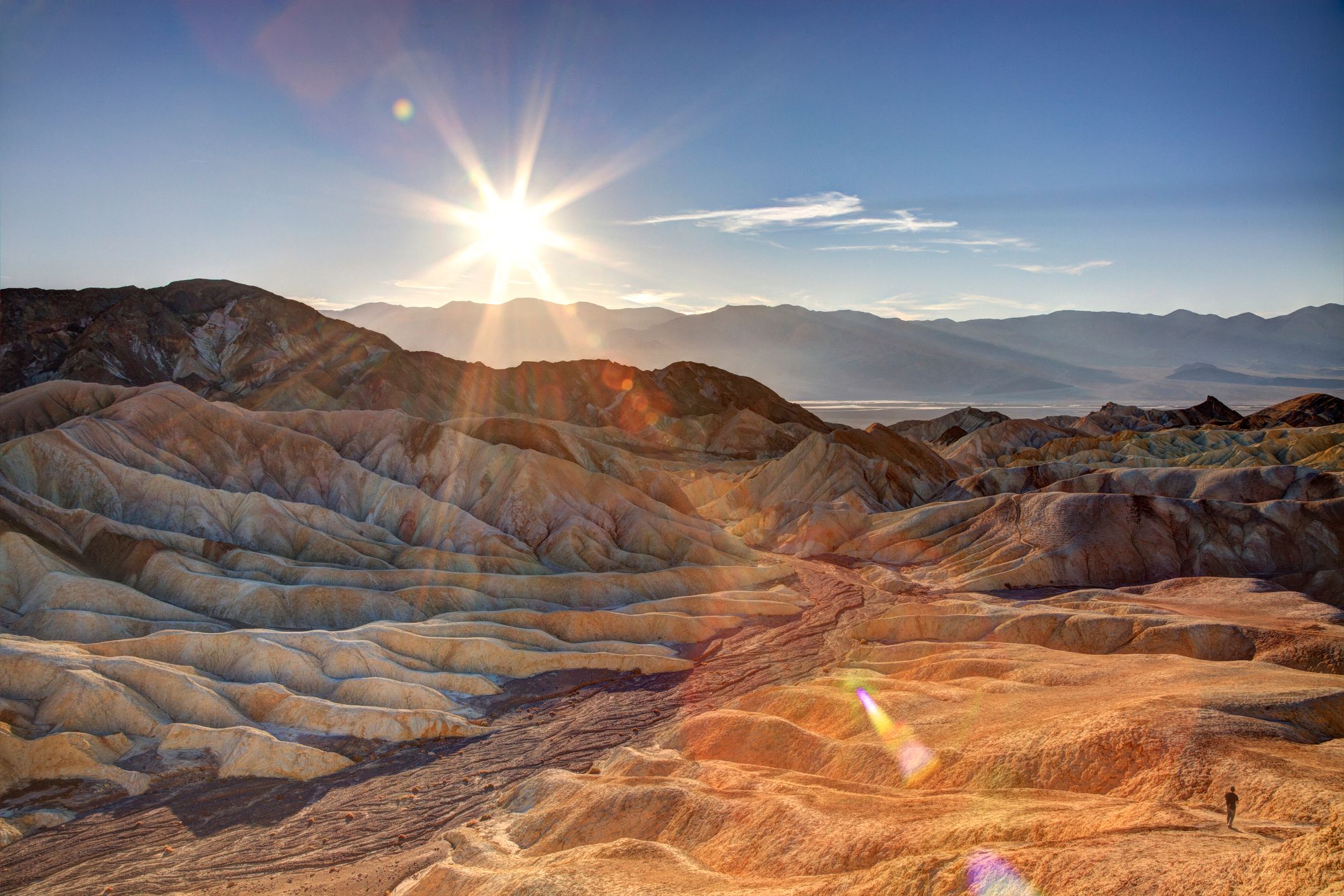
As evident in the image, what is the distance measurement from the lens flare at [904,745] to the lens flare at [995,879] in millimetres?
9588

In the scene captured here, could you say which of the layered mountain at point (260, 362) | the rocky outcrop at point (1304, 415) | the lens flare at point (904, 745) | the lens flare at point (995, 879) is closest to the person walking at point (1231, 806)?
the lens flare at point (995, 879)

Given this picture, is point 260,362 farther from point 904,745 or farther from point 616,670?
point 904,745

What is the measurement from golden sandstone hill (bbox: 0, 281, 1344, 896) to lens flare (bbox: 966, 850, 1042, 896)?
65 millimetres

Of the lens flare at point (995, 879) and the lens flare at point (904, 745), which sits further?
the lens flare at point (904, 745)

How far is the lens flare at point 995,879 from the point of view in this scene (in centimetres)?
1619

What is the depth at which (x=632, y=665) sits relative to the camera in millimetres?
51000

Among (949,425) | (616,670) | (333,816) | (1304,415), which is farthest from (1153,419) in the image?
(333,816)

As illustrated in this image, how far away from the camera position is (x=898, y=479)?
106 metres

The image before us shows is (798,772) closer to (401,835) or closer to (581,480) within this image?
(401,835)

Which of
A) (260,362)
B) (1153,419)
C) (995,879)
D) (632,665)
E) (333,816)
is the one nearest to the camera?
(995,879)

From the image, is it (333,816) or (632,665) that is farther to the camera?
(632,665)

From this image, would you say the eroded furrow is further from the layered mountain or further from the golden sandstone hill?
the layered mountain

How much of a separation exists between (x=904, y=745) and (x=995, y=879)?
41.2ft

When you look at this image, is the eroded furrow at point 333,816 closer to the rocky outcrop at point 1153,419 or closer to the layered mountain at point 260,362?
the layered mountain at point 260,362
